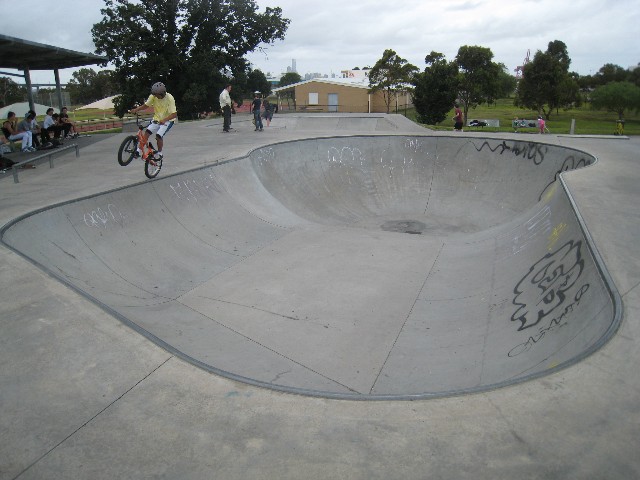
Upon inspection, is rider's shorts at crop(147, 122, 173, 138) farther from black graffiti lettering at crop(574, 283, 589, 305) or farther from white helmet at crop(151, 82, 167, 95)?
black graffiti lettering at crop(574, 283, 589, 305)

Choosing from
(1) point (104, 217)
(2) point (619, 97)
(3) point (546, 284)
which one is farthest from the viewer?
(2) point (619, 97)

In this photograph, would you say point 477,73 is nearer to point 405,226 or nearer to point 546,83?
point 546,83

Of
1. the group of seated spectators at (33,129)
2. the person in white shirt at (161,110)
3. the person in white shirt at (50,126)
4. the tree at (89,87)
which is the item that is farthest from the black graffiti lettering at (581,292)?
the tree at (89,87)

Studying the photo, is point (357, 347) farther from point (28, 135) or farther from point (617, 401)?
point (28, 135)

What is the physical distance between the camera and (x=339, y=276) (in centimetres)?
823

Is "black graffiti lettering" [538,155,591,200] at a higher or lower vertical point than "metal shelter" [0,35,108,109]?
lower

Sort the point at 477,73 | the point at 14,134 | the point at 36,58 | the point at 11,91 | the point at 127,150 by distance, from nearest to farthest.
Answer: the point at 127,150
the point at 14,134
the point at 36,58
the point at 477,73
the point at 11,91

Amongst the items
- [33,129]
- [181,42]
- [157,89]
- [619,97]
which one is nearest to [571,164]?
[157,89]

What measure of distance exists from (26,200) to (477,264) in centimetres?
809

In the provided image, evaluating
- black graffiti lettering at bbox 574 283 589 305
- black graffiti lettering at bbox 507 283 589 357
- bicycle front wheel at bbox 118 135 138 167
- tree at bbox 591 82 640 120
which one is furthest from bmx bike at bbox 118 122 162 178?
tree at bbox 591 82 640 120

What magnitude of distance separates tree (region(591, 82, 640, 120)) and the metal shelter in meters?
43.3

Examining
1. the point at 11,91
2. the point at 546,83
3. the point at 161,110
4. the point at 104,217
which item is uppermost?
the point at 11,91

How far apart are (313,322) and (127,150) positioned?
594cm

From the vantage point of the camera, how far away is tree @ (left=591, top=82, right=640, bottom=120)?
137 feet
